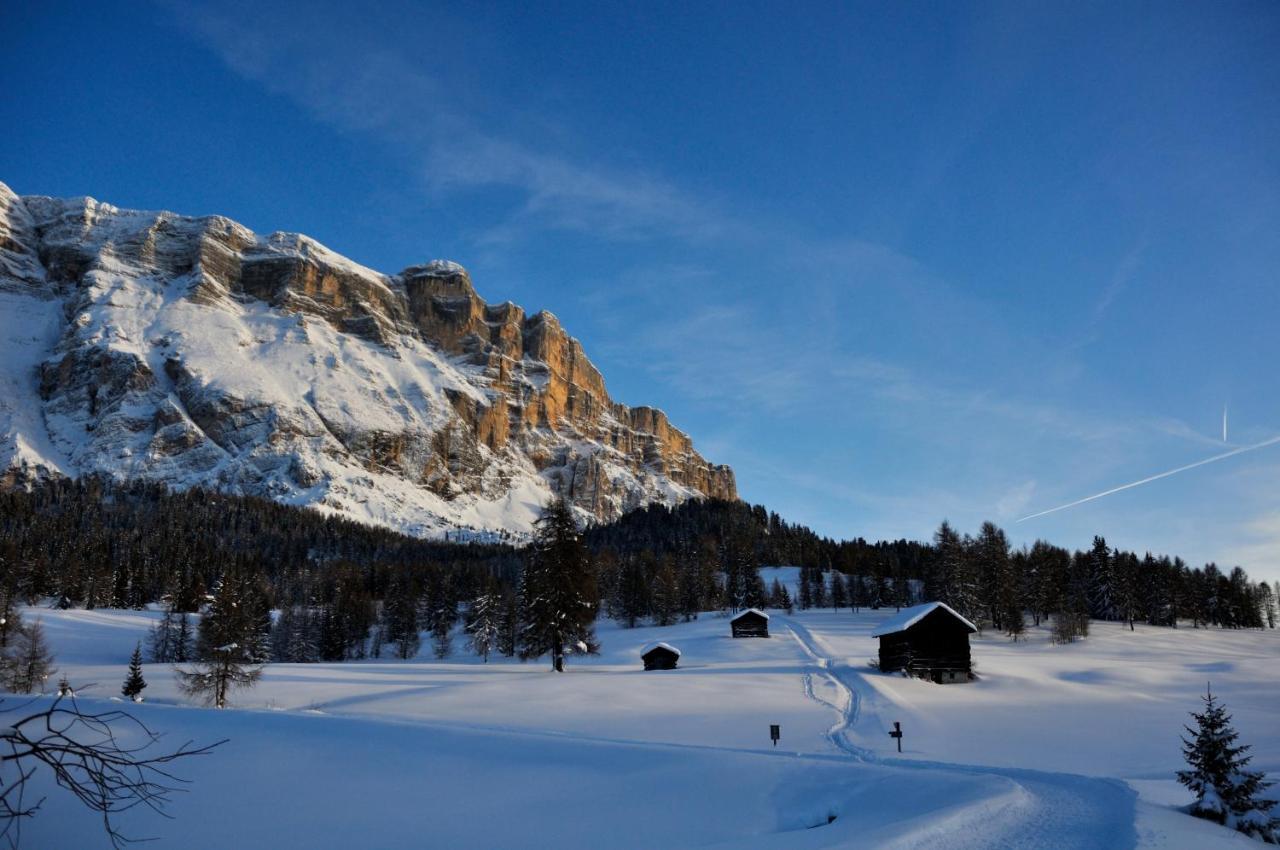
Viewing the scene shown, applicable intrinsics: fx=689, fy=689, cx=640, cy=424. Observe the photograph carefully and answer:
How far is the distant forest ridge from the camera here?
74.3m

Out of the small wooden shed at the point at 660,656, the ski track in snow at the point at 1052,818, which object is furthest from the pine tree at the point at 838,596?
the ski track in snow at the point at 1052,818

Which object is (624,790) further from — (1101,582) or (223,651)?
(1101,582)

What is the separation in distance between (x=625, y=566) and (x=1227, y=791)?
316 ft

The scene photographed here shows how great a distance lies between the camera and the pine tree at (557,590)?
136 ft

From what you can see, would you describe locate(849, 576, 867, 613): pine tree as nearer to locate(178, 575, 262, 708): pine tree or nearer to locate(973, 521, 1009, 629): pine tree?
locate(973, 521, 1009, 629): pine tree

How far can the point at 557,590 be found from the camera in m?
41.5

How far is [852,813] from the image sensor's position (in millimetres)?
8125

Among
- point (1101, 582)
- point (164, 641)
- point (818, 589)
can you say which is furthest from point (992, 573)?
point (164, 641)

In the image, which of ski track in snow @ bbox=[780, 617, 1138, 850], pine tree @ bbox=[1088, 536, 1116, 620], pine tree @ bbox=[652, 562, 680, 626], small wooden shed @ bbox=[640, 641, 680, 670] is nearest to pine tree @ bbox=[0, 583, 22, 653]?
small wooden shed @ bbox=[640, 641, 680, 670]

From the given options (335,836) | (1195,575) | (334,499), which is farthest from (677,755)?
(334,499)

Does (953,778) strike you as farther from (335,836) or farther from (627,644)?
(627,644)

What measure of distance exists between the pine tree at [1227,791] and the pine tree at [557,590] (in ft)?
111

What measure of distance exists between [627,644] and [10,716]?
208 feet

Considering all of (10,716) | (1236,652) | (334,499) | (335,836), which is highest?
(334,499)
